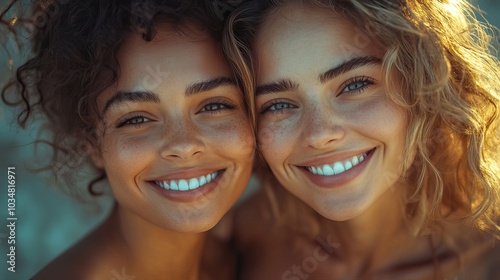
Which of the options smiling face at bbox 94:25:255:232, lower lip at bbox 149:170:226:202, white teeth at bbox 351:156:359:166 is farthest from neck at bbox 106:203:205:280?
white teeth at bbox 351:156:359:166

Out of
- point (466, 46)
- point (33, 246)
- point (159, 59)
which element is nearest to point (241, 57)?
point (159, 59)

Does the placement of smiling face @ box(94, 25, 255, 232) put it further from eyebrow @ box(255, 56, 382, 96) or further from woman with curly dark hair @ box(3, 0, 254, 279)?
eyebrow @ box(255, 56, 382, 96)

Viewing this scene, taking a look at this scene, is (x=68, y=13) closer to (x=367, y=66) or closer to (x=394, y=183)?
(x=367, y=66)

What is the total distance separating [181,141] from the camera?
2.23 m

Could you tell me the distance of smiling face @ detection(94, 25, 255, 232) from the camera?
2.22 meters

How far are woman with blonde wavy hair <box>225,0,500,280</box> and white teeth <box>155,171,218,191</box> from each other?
0.79 ft

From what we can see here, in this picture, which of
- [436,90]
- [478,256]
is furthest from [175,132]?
[478,256]

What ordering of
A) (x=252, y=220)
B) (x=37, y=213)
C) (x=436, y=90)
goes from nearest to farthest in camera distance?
1. (x=436, y=90)
2. (x=252, y=220)
3. (x=37, y=213)

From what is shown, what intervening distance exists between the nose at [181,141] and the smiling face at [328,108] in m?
0.26

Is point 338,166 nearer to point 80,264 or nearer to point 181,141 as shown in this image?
point 181,141

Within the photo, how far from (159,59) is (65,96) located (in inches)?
18.0

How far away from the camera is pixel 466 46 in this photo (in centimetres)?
243

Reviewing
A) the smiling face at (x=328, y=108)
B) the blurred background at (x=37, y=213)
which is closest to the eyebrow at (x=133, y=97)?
the smiling face at (x=328, y=108)

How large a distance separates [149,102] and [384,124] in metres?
0.80
